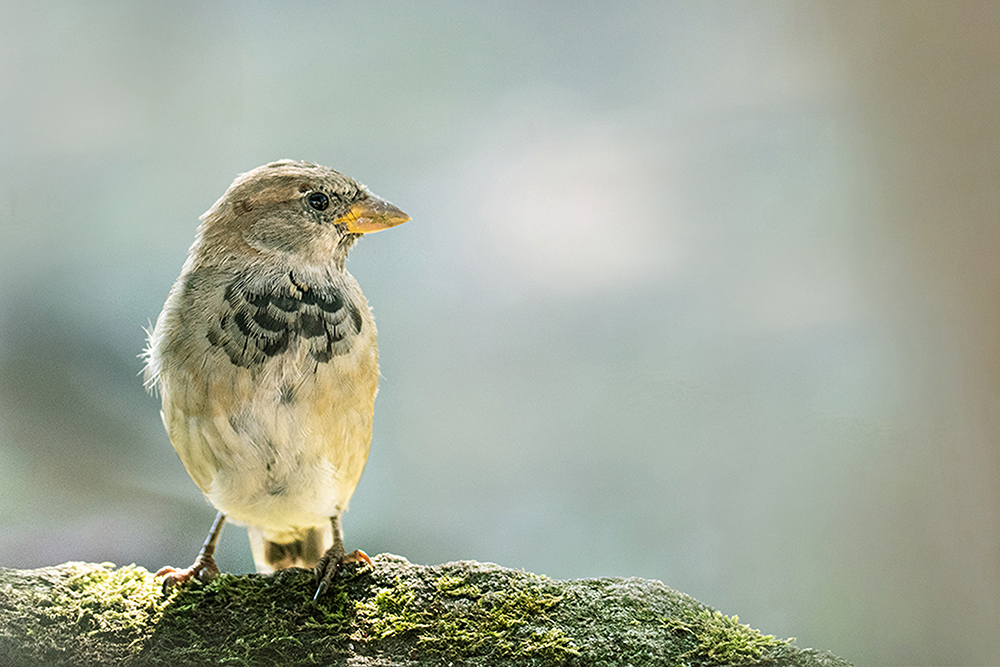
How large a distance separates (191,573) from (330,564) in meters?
0.34

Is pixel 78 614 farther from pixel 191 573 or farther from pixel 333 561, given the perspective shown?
pixel 333 561

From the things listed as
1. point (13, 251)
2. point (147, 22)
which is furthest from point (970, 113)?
point (13, 251)

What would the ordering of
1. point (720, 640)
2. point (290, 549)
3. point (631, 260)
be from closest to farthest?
point (720, 640) < point (290, 549) < point (631, 260)

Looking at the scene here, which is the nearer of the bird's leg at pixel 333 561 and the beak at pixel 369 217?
the bird's leg at pixel 333 561

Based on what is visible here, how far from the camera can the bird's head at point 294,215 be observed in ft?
5.54

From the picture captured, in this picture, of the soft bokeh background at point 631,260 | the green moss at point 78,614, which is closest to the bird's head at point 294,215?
the soft bokeh background at point 631,260

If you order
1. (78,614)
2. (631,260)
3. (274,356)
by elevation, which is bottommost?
(78,614)

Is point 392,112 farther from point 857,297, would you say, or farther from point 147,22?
point 857,297

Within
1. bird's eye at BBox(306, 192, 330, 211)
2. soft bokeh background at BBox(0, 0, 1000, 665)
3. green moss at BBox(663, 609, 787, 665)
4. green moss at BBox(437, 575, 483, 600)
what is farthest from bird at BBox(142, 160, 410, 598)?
green moss at BBox(663, 609, 787, 665)

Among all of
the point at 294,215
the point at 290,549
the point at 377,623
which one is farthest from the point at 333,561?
the point at 294,215

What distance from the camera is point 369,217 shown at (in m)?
1.74

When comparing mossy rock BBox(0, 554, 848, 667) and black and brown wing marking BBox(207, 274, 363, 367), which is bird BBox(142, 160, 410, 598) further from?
mossy rock BBox(0, 554, 848, 667)

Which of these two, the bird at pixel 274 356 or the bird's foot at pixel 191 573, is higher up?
the bird at pixel 274 356

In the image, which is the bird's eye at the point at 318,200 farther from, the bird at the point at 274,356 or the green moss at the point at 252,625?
the green moss at the point at 252,625
